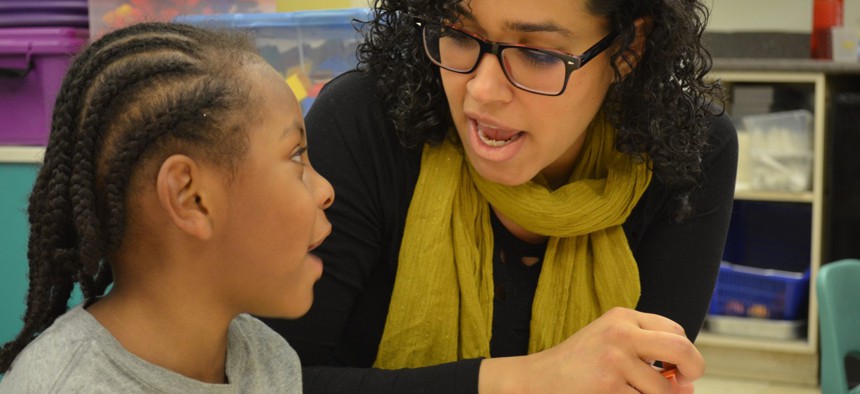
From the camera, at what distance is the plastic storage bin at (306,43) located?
82.8 inches

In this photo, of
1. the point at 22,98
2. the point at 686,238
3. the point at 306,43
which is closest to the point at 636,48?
the point at 686,238

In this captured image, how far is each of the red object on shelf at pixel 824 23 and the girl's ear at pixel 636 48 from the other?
7.45 ft

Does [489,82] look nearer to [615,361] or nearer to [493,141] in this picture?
[493,141]

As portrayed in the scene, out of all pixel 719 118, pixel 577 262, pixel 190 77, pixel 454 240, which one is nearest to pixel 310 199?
pixel 190 77

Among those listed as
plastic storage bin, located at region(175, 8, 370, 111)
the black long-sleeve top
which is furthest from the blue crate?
the black long-sleeve top

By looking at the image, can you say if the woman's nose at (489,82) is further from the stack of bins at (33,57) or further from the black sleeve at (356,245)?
the stack of bins at (33,57)

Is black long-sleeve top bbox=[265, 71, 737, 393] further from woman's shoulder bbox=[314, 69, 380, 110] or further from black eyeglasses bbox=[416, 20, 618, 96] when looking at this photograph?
black eyeglasses bbox=[416, 20, 618, 96]

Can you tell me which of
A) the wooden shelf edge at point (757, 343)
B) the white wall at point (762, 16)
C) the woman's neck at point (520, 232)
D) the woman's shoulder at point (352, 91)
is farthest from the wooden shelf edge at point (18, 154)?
the white wall at point (762, 16)

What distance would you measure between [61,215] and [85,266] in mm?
48

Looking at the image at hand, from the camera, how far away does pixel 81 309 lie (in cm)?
88

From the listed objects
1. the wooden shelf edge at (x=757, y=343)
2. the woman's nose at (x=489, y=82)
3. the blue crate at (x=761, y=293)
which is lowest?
the wooden shelf edge at (x=757, y=343)

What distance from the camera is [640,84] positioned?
124 centimetres

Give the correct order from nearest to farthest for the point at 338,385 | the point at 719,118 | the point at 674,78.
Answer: the point at 338,385
the point at 674,78
the point at 719,118

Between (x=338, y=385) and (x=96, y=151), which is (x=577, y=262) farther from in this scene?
(x=96, y=151)
